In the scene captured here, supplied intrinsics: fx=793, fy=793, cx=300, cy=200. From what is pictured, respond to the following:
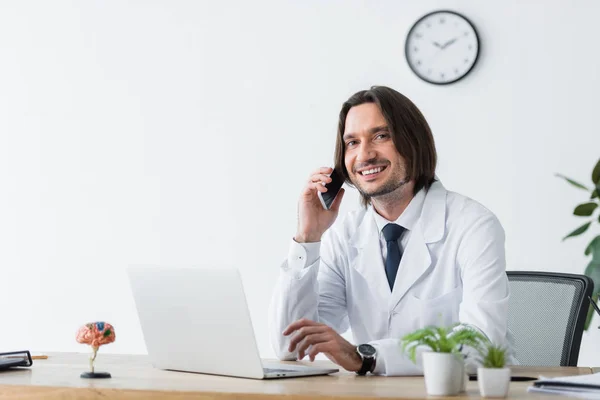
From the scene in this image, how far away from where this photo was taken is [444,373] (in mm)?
1236

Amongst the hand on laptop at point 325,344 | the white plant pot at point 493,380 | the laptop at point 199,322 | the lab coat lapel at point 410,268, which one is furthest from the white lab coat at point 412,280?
the white plant pot at point 493,380

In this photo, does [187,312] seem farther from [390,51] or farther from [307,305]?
[390,51]

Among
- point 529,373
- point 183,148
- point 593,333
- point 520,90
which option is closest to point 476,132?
point 520,90

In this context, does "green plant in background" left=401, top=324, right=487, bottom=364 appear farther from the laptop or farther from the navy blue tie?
the navy blue tie

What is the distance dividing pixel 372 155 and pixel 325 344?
0.77 metres

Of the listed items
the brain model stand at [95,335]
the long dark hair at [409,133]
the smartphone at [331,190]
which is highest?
the long dark hair at [409,133]

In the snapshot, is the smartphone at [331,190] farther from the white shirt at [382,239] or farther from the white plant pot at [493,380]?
the white plant pot at [493,380]

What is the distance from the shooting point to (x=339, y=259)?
7.51ft

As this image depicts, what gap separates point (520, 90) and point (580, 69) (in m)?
0.27

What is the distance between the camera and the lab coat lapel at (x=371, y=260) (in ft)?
A: 6.98

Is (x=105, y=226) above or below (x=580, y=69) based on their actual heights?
below

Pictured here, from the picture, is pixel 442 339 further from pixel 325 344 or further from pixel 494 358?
pixel 325 344

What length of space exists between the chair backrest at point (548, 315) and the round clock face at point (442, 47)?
146 cm

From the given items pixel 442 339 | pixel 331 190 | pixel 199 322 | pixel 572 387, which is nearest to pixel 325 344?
pixel 199 322
